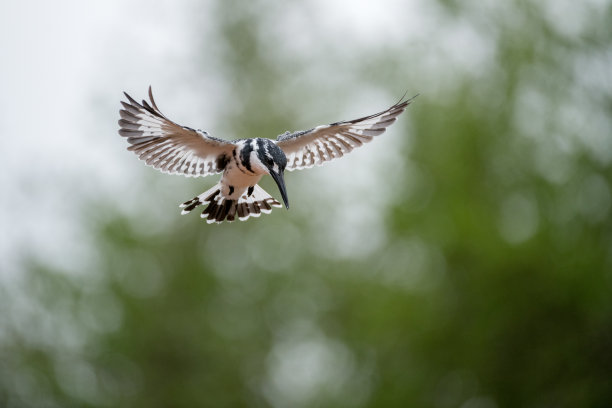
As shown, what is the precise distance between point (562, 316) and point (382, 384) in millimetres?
2506

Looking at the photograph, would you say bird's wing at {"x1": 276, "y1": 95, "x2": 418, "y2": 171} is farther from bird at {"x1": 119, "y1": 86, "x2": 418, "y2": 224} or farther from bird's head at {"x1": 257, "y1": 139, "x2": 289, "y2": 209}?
bird's head at {"x1": 257, "y1": 139, "x2": 289, "y2": 209}

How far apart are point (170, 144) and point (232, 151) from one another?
1.05 ft

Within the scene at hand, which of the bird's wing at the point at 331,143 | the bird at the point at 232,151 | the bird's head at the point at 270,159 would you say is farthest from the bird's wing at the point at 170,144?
the bird's wing at the point at 331,143

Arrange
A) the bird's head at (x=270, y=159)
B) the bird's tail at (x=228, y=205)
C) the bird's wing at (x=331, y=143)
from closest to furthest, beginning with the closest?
the bird's head at (x=270, y=159) < the bird's tail at (x=228, y=205) < the bird's wing at (x=331, y=143)

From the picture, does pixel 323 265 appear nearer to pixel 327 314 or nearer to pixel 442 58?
pixel 327 314

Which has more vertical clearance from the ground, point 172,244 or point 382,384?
point 172,244

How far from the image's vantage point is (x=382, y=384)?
1200cm

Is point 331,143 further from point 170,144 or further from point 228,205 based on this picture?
point 170,144

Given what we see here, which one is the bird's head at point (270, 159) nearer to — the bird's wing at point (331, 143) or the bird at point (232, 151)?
the bird at point (232, 151)

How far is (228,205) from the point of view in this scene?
4547 millimetres

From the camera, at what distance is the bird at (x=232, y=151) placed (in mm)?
3928

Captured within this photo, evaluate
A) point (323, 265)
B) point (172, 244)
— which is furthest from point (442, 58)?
point (172, 244)

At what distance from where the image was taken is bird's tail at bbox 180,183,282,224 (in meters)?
4.48

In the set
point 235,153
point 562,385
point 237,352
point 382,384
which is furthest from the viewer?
point 237,352
